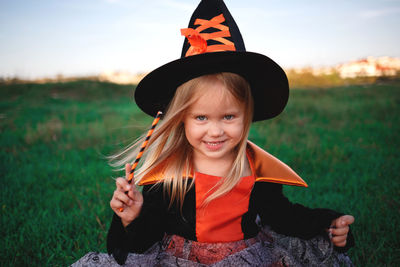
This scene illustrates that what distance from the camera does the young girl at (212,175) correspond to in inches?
65.7

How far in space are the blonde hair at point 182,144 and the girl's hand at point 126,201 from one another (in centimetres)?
28

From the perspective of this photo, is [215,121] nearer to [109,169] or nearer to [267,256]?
[267,256]

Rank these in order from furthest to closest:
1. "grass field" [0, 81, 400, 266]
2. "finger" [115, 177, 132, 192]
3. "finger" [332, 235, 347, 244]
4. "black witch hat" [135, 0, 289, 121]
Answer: "grass field" [0, 81, 400, 266]
"finger" [332, 235, 347, 244]
"black witch hat" [135, 0, 289, 121]
"finger" [115, 177, 132, 192]

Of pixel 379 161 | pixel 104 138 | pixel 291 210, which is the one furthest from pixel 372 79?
pixel 291 210

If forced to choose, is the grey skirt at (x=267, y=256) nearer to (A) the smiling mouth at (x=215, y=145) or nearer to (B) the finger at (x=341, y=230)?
(B) the finger at (x=341, y=230)

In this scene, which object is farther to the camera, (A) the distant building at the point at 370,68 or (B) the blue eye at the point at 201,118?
(A) the distant building at the point at 370,68

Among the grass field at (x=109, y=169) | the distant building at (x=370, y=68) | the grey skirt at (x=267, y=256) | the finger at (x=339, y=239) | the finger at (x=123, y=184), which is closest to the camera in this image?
the finger at (x=123, y=184)

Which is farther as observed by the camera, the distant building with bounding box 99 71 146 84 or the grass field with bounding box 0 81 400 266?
the distant building with bounding box 99 71 146 84

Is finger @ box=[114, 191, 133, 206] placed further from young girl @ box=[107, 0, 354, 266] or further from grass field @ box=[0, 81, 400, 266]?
grass field @ box=[0, 81, 400, 266]

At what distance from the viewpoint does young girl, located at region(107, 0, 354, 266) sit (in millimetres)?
1668

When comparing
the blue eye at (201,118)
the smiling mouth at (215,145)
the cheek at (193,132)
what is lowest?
the smiling mouth at (215,145)

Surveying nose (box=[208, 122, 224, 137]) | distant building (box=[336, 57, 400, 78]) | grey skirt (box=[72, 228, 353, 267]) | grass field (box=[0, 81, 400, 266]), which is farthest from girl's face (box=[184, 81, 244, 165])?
distant building (box=[336, 57, 400, 78])

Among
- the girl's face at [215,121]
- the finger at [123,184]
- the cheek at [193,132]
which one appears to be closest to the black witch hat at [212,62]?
the girl's face at [215,121]

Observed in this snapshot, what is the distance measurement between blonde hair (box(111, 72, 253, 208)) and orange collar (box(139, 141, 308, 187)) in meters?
0.03
